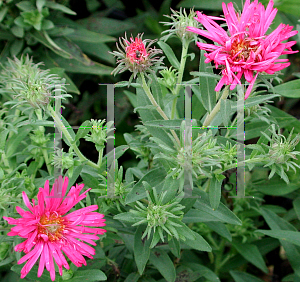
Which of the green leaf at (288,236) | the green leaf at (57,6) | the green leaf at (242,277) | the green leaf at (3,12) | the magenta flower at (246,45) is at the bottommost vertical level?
the green leaf at (242,277)

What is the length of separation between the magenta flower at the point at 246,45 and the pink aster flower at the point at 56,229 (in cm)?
41

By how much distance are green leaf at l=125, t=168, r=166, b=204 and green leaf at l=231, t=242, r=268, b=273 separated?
0.53m

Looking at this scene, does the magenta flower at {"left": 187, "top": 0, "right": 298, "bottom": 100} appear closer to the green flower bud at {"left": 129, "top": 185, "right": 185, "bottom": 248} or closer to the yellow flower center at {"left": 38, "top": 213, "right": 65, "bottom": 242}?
the green flower bud at {"left": 129, "top": 185, "right": 185, "bottom": 248}

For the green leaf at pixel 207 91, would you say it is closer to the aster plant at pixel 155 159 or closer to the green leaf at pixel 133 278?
the aster plant at pixel 155 159

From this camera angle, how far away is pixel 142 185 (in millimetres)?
884

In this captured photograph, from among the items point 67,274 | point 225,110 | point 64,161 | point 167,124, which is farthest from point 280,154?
point 67,274

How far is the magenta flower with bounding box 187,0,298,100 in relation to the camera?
2.40 ft

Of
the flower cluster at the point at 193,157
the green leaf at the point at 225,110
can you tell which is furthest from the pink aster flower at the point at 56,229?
the green leaf at the point at 225,110

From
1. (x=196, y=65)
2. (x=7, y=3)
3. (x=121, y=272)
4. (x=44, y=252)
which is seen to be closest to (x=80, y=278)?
(x=44, y=252)

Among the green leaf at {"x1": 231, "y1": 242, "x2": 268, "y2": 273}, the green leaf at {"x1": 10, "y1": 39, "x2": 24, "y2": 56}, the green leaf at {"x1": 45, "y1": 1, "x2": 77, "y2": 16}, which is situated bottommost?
the green leaf at {"x1": 231, "y1": 242, "x2": 268, "y2": 273}

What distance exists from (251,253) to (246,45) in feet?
2.58

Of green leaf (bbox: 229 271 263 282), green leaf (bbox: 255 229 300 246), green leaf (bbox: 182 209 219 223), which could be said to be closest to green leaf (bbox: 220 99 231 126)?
green leaf (bbox: 182 209 219 223)

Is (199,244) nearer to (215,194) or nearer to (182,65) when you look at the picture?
(215,194)

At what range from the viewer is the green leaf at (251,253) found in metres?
1.25
